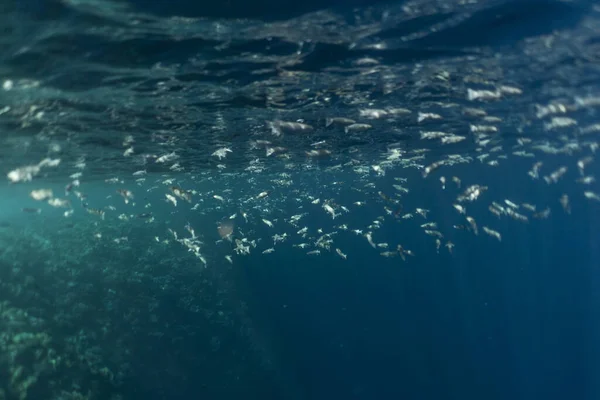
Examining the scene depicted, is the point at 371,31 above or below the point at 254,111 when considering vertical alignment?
above

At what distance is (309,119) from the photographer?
1847 cm

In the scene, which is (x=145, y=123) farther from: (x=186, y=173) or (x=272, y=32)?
(x=186, y=173)

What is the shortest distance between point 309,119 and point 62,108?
10.1 metres

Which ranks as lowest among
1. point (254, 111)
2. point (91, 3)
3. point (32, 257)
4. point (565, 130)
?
point (32, 257)

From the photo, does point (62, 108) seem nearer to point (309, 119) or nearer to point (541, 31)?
point (309, 119)

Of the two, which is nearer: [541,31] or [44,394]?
[541,31]

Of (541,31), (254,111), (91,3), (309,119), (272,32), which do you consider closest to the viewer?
(91,3)

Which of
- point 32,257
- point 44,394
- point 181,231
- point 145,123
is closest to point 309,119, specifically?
point 145,123

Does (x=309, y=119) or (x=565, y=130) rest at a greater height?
(x=309, y=119)

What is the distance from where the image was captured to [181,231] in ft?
147

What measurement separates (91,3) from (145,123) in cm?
961

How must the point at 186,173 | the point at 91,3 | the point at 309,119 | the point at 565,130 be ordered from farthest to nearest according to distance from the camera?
the point at 186,173
the point at 565,130
the point at 309,119
the point at 91,3

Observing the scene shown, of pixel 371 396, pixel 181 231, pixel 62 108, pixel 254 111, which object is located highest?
pixel 62 108

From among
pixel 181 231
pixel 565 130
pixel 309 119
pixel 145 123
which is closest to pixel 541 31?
pixel 309 119
